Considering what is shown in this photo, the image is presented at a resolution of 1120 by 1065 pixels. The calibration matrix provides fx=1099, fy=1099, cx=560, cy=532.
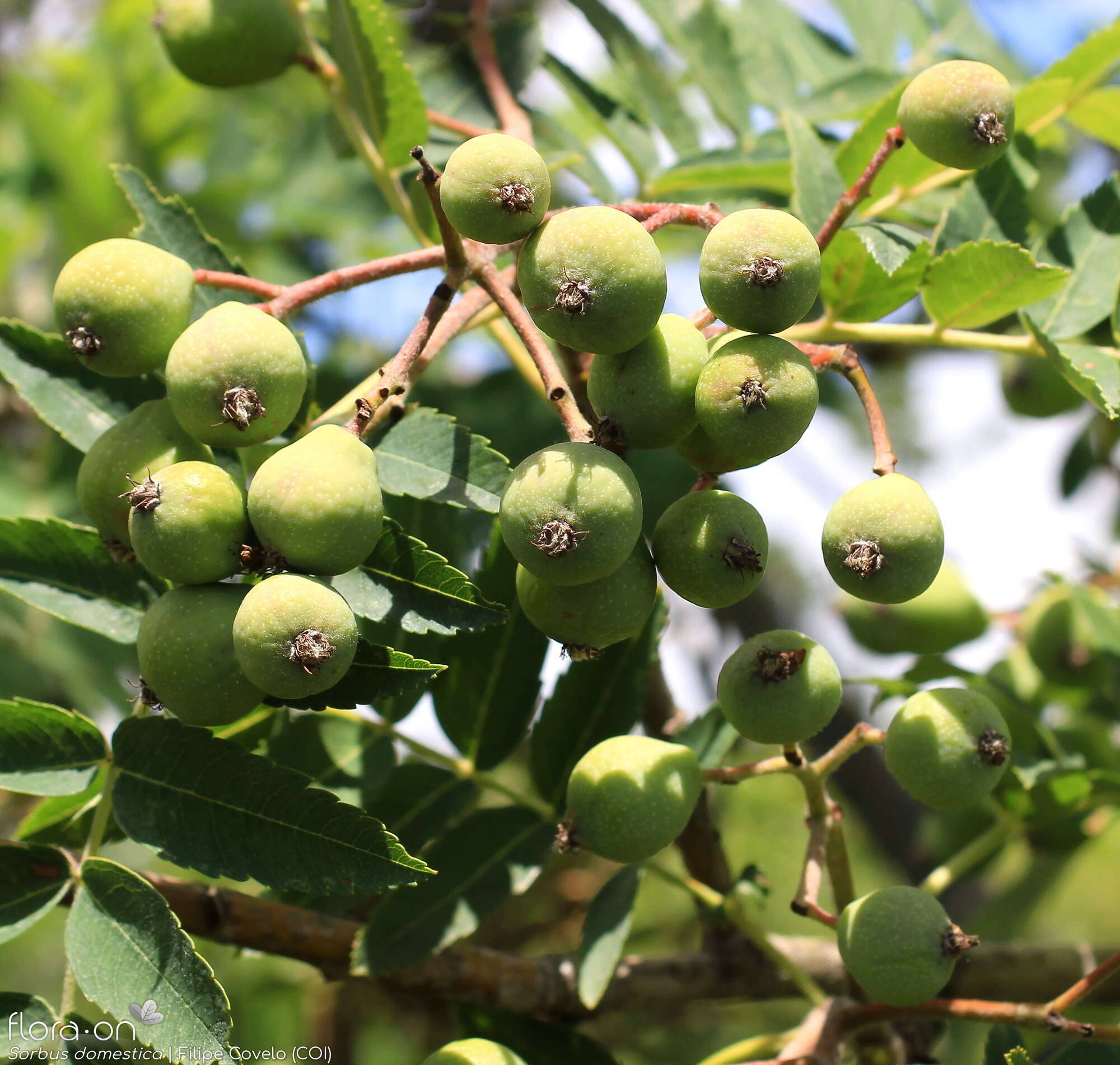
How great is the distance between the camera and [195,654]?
149 cm

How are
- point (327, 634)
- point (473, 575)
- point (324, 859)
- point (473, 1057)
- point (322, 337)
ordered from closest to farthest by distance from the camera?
1. point (327, 634)
2. point (324, 859)
3. point (473, 1057)
4. point (473, 575)
5. point (322, 337)

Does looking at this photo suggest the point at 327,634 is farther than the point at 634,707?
No

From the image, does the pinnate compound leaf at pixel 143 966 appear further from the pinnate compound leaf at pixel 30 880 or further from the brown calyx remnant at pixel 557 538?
the brown calyx remnant at pixel 557 538

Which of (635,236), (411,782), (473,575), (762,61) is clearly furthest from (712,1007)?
(635,236)

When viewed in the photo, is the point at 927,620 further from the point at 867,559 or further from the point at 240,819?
the point at 240,819

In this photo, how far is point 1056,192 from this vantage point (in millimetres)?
4727

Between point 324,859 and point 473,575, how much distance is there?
0.67 metres

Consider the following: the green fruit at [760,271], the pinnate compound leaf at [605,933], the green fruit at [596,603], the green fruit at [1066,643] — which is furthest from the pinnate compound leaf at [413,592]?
the green fruit at [1066,643]

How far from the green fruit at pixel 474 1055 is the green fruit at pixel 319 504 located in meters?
0.84

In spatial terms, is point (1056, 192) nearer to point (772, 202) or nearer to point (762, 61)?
point (762, 61)

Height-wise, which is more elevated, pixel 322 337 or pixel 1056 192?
pixel 1056 192

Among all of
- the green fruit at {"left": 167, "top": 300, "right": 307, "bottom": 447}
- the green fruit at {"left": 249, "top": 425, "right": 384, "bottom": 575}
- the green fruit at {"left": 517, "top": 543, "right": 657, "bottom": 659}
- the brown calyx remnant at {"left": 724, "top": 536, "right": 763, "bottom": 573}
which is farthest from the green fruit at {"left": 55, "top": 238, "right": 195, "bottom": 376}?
the brown calyx remnant at {"left": 724, "top": 536, "right": 763, "bottom": 573}

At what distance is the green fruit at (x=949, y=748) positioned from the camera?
1.73 meters

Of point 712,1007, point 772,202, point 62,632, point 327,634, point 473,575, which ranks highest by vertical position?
point 772,202
